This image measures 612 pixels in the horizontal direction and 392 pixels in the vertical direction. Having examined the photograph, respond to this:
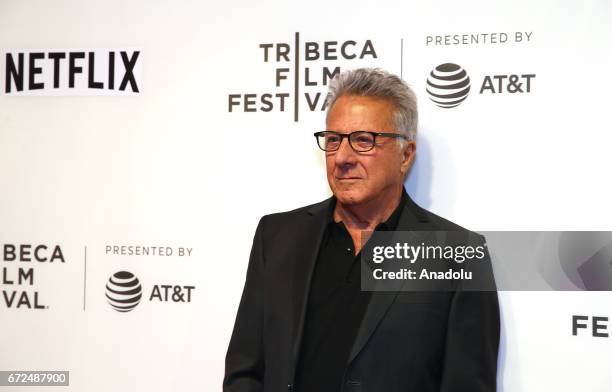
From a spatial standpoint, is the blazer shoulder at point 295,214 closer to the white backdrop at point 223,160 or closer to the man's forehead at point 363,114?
the white backdrop at point 223,160

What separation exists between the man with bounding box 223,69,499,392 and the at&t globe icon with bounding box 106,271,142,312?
51 cm

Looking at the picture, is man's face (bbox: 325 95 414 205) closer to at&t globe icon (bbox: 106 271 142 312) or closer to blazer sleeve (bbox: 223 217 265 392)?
blazer sleeve (bbox: 223 217 265 392)

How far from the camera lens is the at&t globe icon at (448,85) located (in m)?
2.30

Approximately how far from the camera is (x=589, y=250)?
2193mm

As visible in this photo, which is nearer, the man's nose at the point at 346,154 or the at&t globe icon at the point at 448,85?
the man's nose at the point at 346,154

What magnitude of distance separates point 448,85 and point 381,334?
2.87ft

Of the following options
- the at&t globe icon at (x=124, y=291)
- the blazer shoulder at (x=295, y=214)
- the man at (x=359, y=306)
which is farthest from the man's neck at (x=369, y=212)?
the at&t globe icon at (x=124, y=291)

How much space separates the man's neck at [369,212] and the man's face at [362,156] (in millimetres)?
36

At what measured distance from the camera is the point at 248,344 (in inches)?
87.1

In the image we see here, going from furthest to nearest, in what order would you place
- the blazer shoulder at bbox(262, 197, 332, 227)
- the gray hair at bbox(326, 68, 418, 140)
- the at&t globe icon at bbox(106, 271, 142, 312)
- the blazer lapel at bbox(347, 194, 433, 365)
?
the at&t globe icon at bbox(106, 271, 142, 312) < the blazer shoulder at bbox(262, 197, 332, 227) < the gray hair at bbox(326, 68, 418, 140) < the blazer lapel at bbox(347, 194, 433, 365)

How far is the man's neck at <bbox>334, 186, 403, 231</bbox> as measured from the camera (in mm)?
2154

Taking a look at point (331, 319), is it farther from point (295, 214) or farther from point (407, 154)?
point (407, 154)

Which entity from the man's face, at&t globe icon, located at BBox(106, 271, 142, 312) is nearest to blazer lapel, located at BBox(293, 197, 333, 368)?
the man's face

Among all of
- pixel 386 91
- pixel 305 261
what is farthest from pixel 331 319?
pixel 386 91
